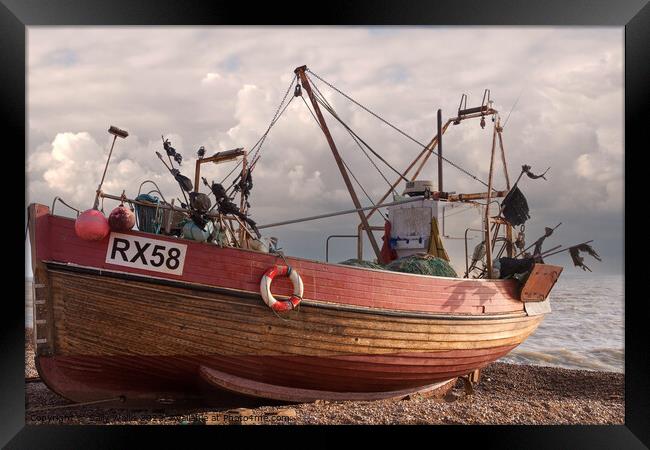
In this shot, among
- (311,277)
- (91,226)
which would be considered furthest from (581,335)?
(91,226)

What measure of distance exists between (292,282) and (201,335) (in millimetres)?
1074

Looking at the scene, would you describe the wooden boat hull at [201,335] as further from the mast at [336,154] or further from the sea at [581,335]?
the sea at [581,335]

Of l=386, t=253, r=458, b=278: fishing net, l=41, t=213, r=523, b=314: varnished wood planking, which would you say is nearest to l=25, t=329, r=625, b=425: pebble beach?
l=41, t=213, r=523, b=314: varnished wood planking

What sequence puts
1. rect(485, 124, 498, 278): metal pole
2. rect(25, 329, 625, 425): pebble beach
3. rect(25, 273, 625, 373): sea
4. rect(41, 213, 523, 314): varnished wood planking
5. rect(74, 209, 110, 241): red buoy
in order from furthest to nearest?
rect(25, 273, 625, 373): sea → rect(485, 124, 498, 278): metal pole → rect(25, 329, 625, 425): pebble beach → rect(41, 213, 523, 314): varnished wood planking → rect(74, 209, 110, 241): red buoy

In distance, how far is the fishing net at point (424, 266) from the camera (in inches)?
326

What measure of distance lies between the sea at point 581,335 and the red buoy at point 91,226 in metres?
6.90

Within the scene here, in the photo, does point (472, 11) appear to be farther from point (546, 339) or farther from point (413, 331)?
point (546, 339)

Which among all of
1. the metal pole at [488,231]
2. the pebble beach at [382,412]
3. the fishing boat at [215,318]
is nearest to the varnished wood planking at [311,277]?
the fishing boat at [215,318]

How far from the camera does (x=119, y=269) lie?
6691 mm

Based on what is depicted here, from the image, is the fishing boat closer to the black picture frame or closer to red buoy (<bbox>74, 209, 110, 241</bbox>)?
red buoy (<bbox>74, 209, 110, 241</bbox>)

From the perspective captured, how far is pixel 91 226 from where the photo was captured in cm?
652

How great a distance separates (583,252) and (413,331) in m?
3.57

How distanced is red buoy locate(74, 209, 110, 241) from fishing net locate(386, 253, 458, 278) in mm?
3557

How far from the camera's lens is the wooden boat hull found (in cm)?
676
